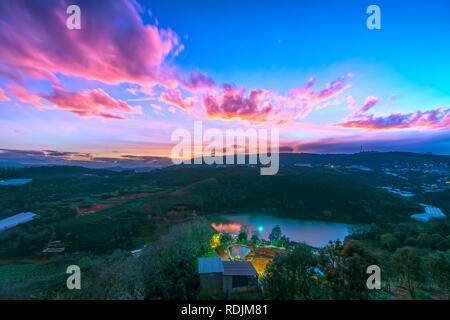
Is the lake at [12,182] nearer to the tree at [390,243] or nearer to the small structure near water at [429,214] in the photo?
the tree at [390,243]

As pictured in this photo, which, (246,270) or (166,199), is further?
(166,199)

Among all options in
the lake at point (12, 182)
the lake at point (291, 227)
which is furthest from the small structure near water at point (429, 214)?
the lake at point (12, 182)

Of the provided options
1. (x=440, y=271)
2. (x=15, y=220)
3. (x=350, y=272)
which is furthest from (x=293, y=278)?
(x=15, y=220)

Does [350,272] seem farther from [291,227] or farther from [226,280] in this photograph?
[291,227]

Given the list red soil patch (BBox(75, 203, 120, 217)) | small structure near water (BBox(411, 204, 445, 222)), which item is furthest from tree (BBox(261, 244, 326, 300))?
small structure near water (BBox(411, 204, 445, 222))

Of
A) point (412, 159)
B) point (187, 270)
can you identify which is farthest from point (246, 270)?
point (412, 159)

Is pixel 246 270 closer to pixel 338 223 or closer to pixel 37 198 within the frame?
pixel 338 223

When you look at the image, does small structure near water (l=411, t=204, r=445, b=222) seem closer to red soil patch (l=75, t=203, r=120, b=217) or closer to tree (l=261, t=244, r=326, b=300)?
tree (l=261, t=244, r=326, b=300)
